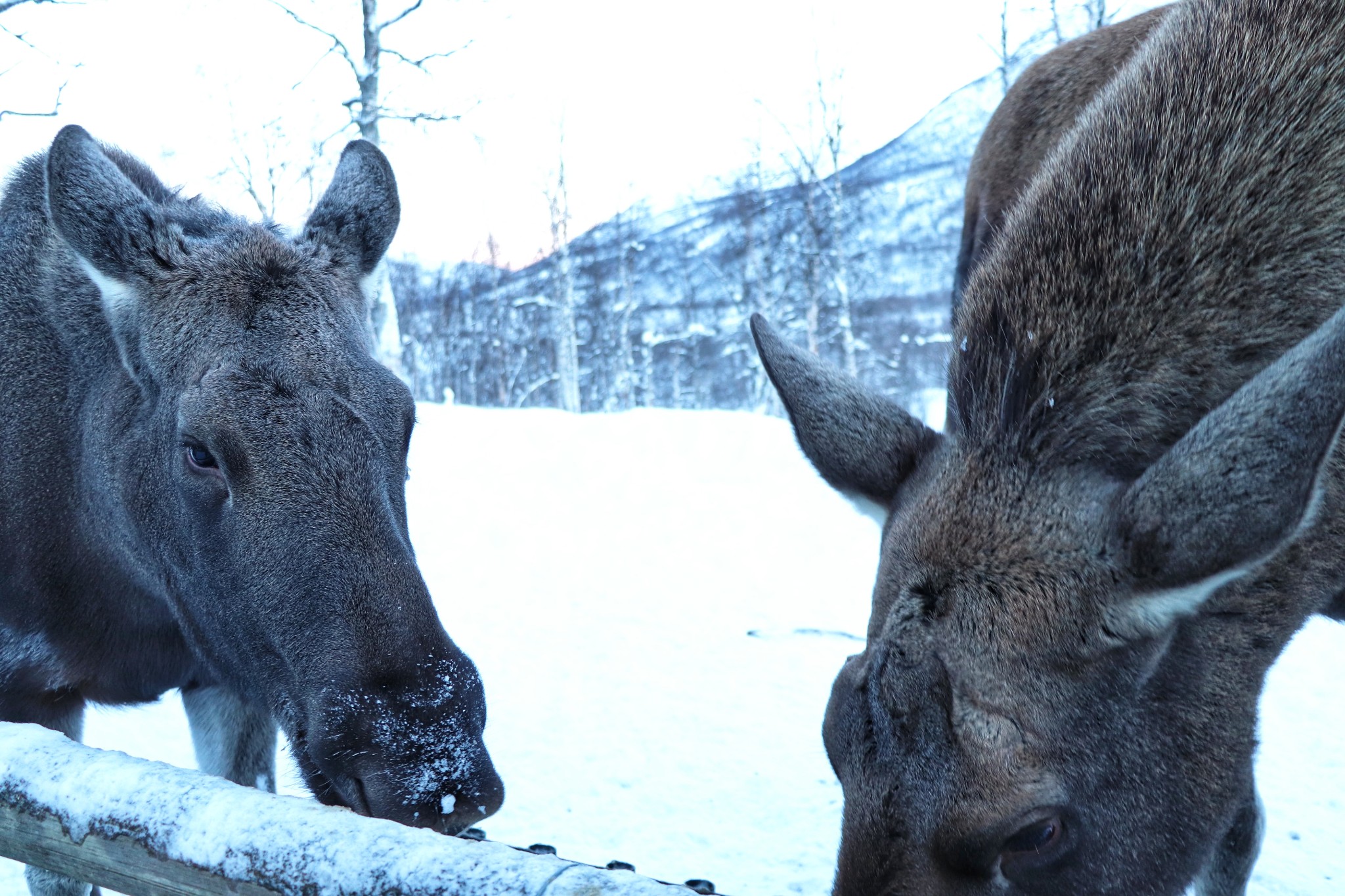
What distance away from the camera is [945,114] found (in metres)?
96.9

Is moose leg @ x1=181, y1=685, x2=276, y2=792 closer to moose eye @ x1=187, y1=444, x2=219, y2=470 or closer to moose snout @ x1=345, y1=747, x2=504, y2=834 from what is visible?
moose eye @ x1=187, y1=444, x2=219, y2=470

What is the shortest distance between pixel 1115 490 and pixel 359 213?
2.59 m

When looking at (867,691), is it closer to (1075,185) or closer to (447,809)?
(447,809)

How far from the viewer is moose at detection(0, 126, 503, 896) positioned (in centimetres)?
231

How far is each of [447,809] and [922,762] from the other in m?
1.07

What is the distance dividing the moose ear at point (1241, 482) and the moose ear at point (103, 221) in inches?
112

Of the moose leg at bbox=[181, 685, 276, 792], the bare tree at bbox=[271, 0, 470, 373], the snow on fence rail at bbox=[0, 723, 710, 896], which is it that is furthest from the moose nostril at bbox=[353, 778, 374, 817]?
the bare tree at bbox=[271, 0, 470, 373]

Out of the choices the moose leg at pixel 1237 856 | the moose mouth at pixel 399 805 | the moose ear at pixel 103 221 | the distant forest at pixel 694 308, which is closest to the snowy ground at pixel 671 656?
the moose leg at pixel 1237 856

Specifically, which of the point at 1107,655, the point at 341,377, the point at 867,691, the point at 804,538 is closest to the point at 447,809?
the point at 867,691

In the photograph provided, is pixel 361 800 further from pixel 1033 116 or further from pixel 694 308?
pixel 694 308

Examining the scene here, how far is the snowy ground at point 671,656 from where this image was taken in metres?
4.38

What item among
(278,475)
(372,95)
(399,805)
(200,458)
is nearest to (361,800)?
(399,805)

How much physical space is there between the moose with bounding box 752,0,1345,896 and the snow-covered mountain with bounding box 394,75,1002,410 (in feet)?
65.9

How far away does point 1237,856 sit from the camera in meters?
3.29
